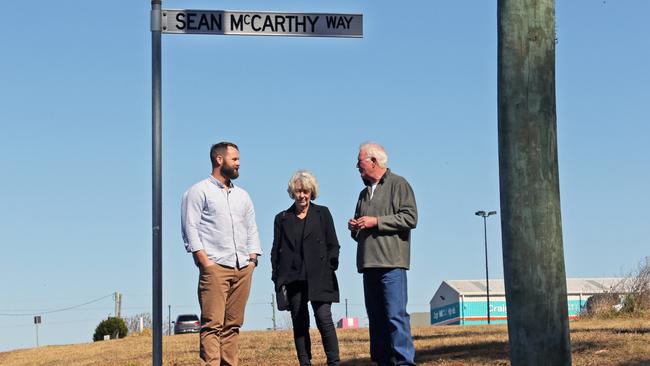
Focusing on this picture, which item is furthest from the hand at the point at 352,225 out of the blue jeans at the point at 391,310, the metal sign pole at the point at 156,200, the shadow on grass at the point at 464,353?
the shadow on grass at the point at 464,353

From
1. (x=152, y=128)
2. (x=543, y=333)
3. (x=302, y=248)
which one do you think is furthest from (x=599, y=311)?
(x=543, y=333)

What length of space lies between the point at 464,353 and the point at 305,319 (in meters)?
2.66

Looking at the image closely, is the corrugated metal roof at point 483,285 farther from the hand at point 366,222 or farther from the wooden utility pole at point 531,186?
the wooden utility pole at point 531,186

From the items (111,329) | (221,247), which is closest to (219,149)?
(221,247)

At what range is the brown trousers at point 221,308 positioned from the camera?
883 cm

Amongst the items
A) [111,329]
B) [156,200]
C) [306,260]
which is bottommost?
[111,329]

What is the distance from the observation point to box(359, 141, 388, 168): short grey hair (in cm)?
881

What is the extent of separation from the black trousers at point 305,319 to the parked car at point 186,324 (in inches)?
1700

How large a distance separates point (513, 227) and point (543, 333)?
17.1 inches

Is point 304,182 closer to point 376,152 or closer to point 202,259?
point 376,152

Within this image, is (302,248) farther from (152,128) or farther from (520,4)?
(520,4)

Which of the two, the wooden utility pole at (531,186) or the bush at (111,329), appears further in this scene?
the bush at (111,329)

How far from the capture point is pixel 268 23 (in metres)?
8.45

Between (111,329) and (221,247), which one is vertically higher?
(221,247)
